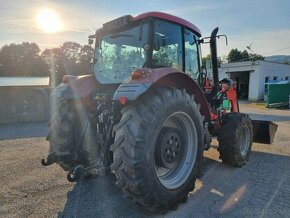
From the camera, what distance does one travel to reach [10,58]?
58.6m

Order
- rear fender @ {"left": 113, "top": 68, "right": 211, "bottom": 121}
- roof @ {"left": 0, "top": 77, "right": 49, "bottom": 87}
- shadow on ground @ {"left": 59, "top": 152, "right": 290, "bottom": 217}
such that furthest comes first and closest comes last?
roof @ {"left": 0, "top": 77, "right": 49, "bottom": 87}, shadow on ground @ {"left": 59, "top": 152, "right": 290, "bottom": 217}, rear fender @ {"left": 113, "top": 68, "right": 211, "bottom": 121}

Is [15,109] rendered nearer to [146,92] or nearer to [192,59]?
[192,59]

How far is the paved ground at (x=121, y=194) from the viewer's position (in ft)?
11.8

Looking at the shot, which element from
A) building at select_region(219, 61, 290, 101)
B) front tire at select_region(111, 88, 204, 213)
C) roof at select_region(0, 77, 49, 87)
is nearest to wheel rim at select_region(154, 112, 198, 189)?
front tire at select_region(111, 88, 204, 213)

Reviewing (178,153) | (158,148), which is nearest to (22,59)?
(178,153)

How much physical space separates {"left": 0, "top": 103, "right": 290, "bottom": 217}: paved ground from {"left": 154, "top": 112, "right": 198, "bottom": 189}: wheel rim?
38 centimetres

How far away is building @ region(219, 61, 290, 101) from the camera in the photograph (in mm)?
28609

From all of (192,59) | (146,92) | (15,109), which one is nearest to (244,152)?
(192,59)

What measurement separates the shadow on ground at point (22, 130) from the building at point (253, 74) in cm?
2304

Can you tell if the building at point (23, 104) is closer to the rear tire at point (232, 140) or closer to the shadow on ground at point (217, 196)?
the shadow on ground at point (217, 196)

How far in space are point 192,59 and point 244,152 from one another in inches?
87.6

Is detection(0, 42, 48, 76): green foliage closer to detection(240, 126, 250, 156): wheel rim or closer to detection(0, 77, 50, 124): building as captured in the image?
detection(0, 77, 50, 124): building

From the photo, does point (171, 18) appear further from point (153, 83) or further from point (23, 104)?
point (23, 104)

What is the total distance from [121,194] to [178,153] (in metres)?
1.05
